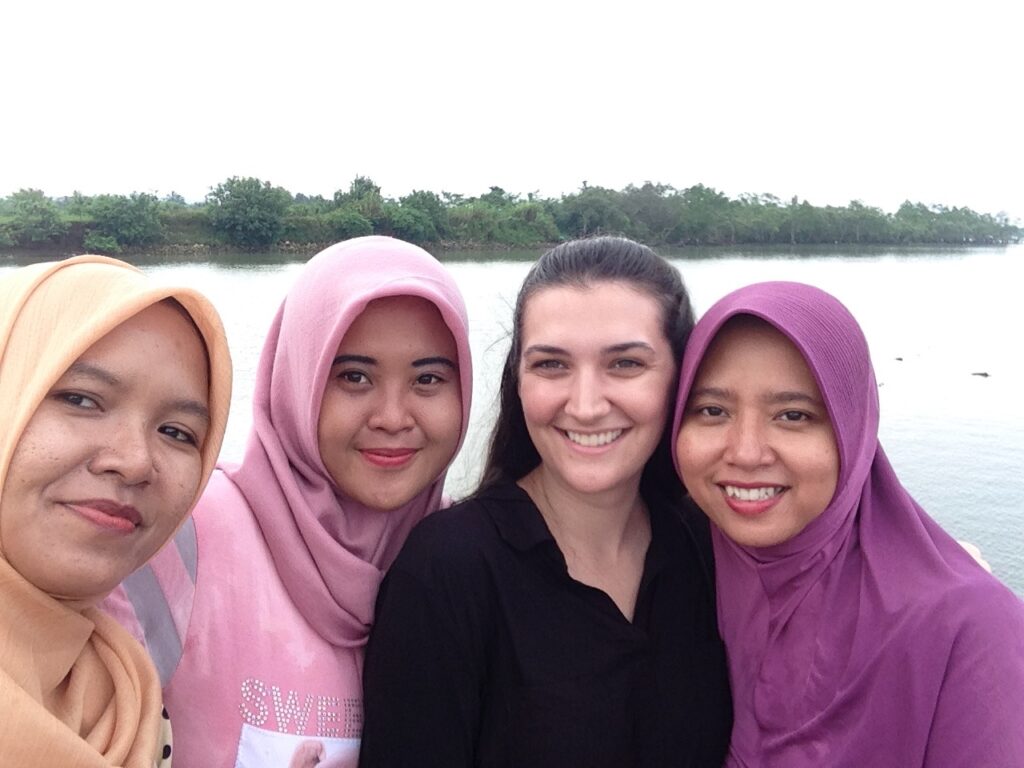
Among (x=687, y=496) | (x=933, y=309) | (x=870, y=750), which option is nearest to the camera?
(x=870, y=750)

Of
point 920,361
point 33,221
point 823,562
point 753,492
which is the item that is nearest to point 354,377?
point 753,492

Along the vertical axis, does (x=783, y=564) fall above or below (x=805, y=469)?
below

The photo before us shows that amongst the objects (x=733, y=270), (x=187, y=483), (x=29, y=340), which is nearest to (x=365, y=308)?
(x=187, y=483)

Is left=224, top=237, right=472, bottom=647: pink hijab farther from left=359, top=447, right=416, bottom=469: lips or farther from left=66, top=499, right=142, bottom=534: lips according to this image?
left=66, top=499, right=142, bottom=534: lips

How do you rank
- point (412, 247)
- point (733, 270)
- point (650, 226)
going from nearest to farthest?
point (412, 247) < point (733, 270) < point (650, 226)

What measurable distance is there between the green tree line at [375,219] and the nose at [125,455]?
62.8 feet

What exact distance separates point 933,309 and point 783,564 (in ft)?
70.0

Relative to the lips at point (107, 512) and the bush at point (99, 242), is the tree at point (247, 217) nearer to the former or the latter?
the bush at point (99, 242)

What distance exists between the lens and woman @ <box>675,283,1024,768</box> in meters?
1.30

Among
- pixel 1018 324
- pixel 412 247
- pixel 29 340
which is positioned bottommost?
pixel 1018 324

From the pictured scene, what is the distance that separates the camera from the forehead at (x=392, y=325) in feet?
5.21

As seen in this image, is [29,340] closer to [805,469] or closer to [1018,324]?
[805,469]

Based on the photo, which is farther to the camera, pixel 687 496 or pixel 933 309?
pixel 933 309

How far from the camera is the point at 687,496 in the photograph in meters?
1.90
